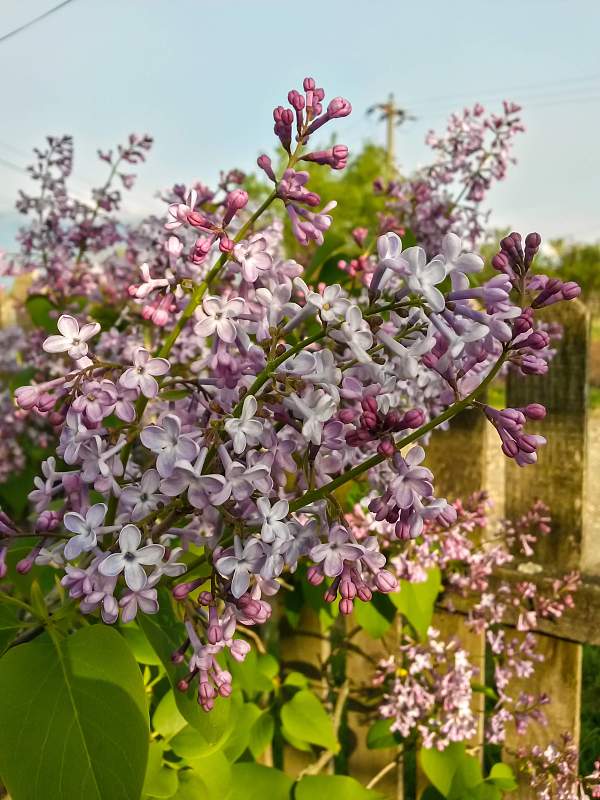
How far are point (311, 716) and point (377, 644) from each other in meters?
0.52

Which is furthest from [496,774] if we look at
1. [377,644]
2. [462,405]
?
[462,405]

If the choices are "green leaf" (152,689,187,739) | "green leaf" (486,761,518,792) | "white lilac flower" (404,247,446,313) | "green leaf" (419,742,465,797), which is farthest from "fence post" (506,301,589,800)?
"white lilac flower" (404,247,446,313)

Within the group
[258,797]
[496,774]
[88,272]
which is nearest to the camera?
[258,797]

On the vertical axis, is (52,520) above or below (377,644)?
above

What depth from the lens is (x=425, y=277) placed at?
0.81 meters

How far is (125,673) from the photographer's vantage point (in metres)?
0.96

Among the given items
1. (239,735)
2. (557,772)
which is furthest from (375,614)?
(557,772)

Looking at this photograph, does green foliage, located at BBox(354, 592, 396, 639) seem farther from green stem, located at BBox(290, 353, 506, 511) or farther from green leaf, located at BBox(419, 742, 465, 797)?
green stem, located at BBox(290, 353, 506, 511)

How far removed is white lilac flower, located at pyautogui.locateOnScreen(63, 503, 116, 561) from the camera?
0.86m

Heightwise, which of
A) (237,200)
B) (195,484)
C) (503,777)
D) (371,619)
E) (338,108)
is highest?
(338,108)

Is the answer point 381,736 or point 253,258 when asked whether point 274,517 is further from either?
point 381,736

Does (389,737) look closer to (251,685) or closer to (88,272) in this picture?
(251,685)

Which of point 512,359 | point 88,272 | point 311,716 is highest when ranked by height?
point 88,272

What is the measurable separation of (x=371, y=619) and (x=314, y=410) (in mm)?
1486
